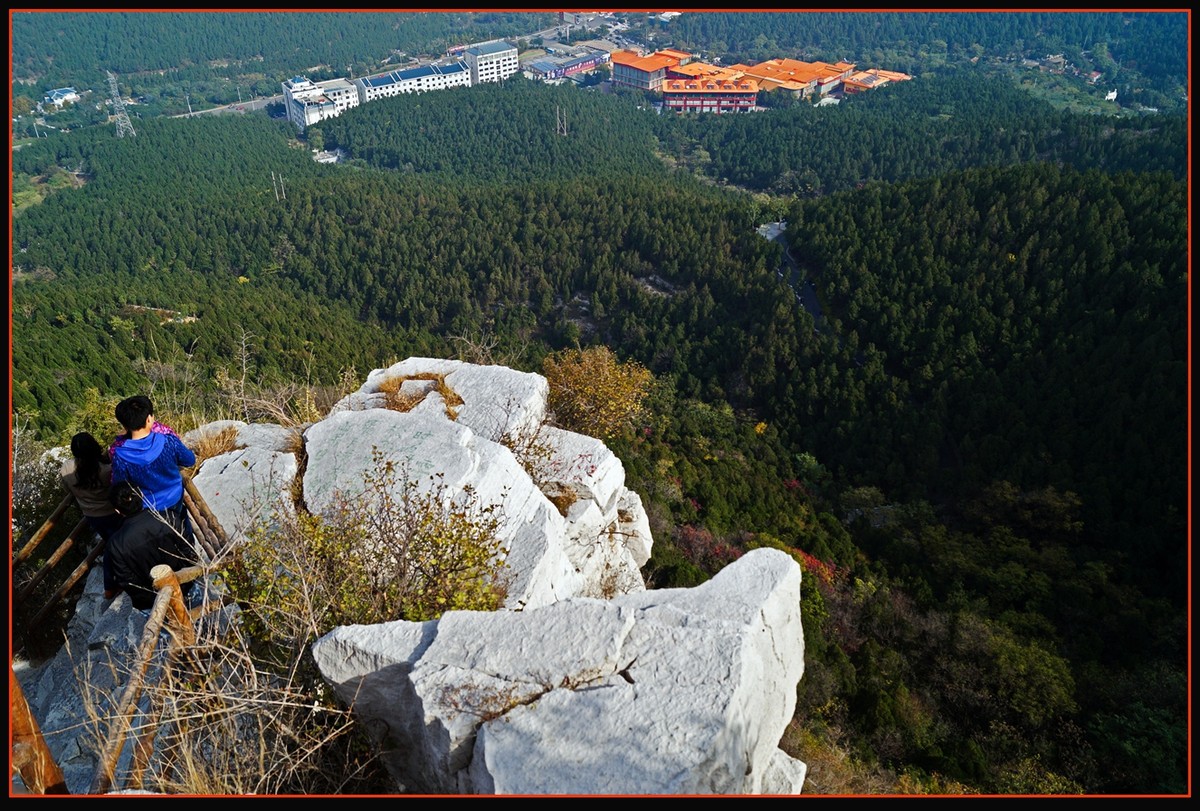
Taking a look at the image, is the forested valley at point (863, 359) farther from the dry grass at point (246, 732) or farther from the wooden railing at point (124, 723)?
the wooden railing at point (124, 723)

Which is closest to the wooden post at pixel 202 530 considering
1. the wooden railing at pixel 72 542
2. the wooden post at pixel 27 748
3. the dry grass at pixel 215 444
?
the wooden railing at pixel 72 542

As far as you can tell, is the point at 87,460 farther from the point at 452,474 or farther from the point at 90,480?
the point at 452,474

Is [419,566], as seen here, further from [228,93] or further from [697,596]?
[228,93]

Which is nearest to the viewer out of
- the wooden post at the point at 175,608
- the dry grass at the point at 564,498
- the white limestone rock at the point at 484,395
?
the wooden post at the point at 175,608

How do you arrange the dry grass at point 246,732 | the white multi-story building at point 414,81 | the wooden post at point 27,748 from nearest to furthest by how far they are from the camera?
the wooden post at point 27,748, the dry grass at point 246,732, the white multi-story building at point 414,81

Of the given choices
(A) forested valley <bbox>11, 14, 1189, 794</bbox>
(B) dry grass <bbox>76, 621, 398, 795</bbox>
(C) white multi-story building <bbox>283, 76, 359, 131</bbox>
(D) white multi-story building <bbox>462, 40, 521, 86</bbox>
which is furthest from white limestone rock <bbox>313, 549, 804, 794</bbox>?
(D) white multi-story building <bbox>462, 40, 521, 86</bbox>

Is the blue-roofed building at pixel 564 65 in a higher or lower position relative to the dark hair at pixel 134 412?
lower
